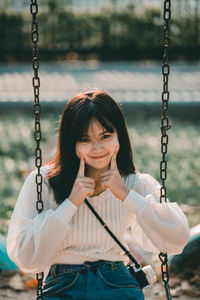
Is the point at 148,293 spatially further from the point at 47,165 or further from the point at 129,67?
the point at 129,67

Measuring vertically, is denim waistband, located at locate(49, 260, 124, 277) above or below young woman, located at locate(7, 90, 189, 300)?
below

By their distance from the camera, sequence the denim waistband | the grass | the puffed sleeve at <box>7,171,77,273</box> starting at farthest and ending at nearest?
1. the grass
2. the denim waistband
3. the puffed sleeve at <box>7,171,77,273</box>

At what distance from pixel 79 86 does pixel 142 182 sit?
7378 millimetres

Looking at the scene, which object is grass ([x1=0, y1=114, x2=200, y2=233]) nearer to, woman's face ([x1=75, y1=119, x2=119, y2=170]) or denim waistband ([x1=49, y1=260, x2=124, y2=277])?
denim waistband ([x1=49, y1=260, x2=124, y2=277])

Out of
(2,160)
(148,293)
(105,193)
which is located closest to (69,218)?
(105,193)

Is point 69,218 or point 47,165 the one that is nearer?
point 69,218

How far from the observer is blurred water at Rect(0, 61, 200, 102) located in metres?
8.41

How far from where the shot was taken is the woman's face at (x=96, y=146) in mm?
2195

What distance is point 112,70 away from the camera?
1160 cm

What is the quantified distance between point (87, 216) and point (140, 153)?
4140 millimetres

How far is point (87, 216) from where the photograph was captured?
2279 mm

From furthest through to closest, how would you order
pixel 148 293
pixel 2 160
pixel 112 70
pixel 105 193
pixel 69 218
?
pixel 112 70, pixel 2 160, pixel 148 293, pixel 105 193, pixel 69 218

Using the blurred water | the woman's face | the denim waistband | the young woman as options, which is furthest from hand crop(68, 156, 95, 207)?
the blurred water

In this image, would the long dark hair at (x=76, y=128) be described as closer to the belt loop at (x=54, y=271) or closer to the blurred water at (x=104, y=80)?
the belt loop at (x=54, y=271)
